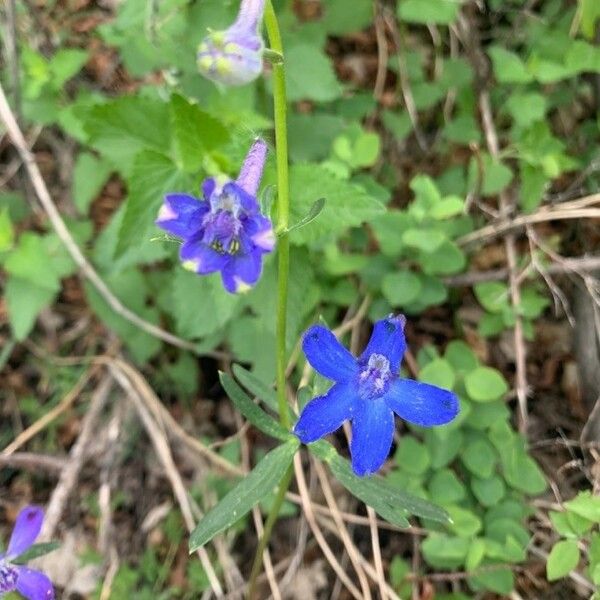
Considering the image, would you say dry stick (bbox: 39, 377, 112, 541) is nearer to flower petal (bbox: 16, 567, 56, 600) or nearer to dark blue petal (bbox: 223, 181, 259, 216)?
flower petal (bbox: 16, 567, 56, 600)

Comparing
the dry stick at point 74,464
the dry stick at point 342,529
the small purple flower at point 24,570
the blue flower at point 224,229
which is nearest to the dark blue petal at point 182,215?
the blue flower at point 224,229

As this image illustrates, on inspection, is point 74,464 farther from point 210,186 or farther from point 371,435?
point 210,186

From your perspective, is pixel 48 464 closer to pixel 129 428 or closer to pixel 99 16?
pixel 129 428

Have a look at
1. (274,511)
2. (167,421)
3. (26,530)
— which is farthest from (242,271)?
(167,421)

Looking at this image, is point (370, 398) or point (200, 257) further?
point (370, 398)

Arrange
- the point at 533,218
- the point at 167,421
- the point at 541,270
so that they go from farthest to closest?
the point at 167,421 < the point at 533,218 < the point at 541,270

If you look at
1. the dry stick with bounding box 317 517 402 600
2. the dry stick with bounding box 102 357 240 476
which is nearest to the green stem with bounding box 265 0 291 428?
the dry stick with bounding box 317 517 402 600
